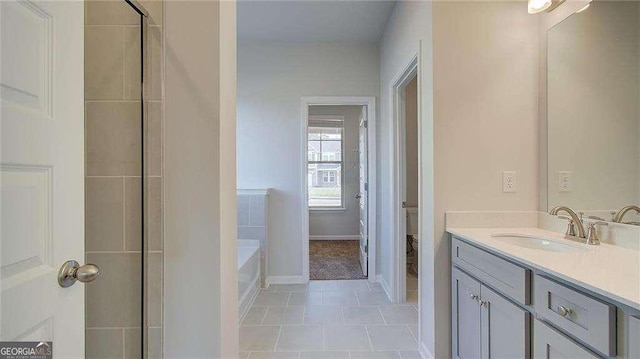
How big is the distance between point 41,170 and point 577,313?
1536mm

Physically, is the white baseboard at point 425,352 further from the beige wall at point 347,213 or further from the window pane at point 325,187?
the window pane at point 325,187

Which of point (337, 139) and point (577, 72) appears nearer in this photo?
point (577, 72)

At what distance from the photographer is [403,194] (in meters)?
2.79

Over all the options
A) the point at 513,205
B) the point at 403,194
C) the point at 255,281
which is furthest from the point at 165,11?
the point at 255,281

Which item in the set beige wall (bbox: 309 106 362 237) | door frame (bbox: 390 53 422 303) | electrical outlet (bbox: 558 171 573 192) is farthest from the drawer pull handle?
beige wall (bbox: 309 106 362 237)

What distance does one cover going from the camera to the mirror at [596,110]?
4.46 ft

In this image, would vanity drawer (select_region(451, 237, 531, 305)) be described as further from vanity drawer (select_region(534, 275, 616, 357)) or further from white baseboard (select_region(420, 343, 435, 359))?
white baseboard (select_region(420, 343, 435, 359))

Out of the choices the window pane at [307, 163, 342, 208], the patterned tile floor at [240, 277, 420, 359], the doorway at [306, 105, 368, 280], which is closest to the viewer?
the patterned tile floor at [240, 277, 420, 359]

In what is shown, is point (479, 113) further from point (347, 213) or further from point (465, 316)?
point (347, 213)

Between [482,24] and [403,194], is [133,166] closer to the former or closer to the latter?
[482,24]

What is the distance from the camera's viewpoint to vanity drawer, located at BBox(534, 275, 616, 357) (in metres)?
0.85

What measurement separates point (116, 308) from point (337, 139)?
5130 mm

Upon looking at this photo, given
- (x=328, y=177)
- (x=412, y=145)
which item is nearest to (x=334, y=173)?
(x=328, y=177)

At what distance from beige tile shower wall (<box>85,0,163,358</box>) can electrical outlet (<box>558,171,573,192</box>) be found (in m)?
2.00
